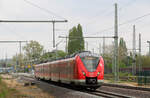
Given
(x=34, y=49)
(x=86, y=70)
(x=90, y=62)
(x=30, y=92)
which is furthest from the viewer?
(x=34, y=49)

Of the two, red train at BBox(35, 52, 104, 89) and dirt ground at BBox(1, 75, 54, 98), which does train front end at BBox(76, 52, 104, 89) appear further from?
dirt ground at BBox(1, 75, 54, 98)

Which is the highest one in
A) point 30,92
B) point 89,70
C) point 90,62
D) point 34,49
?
point 34,49

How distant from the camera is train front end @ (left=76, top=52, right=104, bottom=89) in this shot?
23516mm

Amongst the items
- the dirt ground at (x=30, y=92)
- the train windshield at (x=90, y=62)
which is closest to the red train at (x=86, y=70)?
the train windshield at (x=90, y=62)

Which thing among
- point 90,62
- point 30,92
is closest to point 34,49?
point 30,92

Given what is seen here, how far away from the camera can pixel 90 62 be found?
951 inches

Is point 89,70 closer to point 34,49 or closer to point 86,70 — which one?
point 86,70

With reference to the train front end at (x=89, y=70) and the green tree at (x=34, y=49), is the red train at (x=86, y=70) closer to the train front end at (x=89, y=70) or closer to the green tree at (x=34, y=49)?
the train front end at (x=89, y=70)

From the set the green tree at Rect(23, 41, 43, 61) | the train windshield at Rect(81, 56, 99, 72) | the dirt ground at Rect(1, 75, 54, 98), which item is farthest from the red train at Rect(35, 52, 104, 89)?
the green tree at Rect(23, 41, 43, 61)

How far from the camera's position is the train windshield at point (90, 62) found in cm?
2392

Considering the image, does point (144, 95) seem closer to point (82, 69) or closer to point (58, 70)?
point (82, 69)

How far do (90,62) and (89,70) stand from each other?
0.70m

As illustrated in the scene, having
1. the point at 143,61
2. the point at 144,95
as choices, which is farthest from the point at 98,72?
the point at 143,61

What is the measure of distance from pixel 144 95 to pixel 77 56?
21.4 ft
